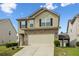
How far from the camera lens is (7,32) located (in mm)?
10492

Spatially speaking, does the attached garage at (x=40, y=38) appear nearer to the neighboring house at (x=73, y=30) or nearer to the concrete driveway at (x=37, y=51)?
the concrete driveway at (x=37, y=51)

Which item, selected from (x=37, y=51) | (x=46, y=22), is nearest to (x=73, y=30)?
(x=46, y=22)

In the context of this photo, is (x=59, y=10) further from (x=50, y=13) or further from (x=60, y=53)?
(x=60, y=53)

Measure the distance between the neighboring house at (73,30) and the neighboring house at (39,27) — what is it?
1.02ft

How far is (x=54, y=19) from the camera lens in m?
10.3

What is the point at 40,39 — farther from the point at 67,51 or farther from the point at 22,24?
the point at 67,51

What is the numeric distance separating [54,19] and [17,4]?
1.00m

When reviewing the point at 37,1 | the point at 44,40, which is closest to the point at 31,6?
the point at 37,1

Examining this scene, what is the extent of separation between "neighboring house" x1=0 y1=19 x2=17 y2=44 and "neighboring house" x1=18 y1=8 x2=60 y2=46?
7.0 inches

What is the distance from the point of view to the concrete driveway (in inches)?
403

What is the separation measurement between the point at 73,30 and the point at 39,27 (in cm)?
86

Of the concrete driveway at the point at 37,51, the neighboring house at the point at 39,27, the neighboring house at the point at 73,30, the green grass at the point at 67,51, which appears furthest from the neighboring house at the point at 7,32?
the neighboring house at the point at 73,30

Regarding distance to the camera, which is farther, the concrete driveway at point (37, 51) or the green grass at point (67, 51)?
the concrete driveway at point (37, 51)

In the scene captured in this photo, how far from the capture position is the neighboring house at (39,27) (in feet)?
33.9
